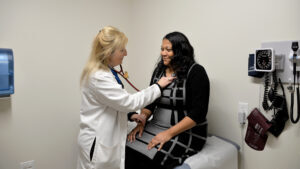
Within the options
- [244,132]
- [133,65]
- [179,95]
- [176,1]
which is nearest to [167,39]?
[179,95]

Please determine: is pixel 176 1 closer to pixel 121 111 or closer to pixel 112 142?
pixel 121 111

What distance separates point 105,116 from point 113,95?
0.47ft

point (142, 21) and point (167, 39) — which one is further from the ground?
point (142, 21)

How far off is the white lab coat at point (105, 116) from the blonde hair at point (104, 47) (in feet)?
0.15

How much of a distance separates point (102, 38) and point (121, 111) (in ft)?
1.37

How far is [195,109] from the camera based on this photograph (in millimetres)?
1294

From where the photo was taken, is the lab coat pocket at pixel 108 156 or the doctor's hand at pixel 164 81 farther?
the doctor's hand at pixel 164 81

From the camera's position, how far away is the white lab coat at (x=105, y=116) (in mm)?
1248

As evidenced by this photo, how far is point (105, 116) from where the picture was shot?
130 cm

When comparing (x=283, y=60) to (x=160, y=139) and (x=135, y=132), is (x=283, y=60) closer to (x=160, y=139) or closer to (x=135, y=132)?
(x=160, y=139)

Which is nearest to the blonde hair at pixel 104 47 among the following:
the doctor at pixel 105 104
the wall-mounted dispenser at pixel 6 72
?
the doctor at pixel 105 104

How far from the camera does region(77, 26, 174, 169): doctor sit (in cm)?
125

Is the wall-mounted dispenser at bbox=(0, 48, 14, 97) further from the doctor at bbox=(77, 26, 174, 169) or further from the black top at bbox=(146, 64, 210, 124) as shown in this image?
the black top at bbox=(146, 64, 210, 124)

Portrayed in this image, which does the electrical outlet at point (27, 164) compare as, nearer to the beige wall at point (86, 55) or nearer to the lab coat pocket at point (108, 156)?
the beige wall at point (86, 55)
